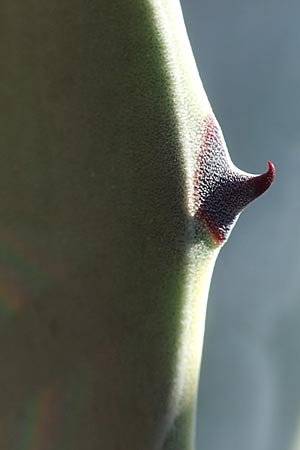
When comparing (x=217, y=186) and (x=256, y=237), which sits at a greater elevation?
(x=217, y=186)

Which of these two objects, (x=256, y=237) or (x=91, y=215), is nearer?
(x=91, y=215)

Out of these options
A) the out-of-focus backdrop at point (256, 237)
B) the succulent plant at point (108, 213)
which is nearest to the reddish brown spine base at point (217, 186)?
the succulent plant at point (108, 213)

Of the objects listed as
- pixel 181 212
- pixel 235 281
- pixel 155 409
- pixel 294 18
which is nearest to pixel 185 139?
pixel 181 212

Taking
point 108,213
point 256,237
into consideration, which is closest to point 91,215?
point 108,213

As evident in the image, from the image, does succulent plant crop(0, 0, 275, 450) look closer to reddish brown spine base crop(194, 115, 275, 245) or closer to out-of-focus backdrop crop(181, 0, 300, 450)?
reddish brown spine base crop(194, 115, 275, 245)

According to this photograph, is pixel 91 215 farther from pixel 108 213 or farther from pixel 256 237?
pixel 256 237

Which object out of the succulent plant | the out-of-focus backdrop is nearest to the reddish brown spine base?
the succulent plant

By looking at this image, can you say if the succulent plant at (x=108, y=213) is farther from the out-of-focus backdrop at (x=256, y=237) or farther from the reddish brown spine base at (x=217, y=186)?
the out-of-focus backdrop at (x=256, y=237)
